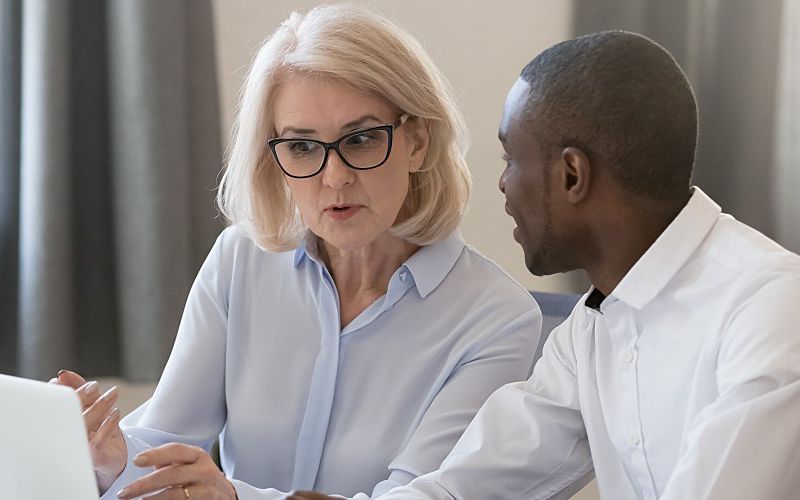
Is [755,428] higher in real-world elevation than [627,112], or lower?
lower

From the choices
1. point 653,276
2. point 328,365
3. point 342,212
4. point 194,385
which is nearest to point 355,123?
point 342,212

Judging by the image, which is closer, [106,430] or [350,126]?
[106,430]

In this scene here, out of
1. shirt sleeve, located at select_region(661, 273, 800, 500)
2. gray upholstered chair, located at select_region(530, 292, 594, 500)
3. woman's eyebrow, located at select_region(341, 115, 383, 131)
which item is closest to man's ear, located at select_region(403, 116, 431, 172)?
woman's eyebrow, located at select_region(341, 115, 383, 131)

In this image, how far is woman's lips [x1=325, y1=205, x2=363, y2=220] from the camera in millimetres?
1661

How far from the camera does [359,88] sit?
1.63 metres

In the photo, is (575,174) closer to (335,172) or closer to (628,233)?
(628,233)

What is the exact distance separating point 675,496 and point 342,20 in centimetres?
96

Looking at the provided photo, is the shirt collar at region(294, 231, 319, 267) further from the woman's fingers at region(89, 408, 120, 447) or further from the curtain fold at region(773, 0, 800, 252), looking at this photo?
the curtain fold at region(773, 0, 800, 252)

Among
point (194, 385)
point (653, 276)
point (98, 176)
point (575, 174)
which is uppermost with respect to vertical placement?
point (575, 174)

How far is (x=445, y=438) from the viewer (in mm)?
1559

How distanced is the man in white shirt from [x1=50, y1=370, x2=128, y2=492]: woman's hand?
606 mm

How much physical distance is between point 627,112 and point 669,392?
307mm

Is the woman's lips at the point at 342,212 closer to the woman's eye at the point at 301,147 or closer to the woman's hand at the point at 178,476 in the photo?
the woman's eye at the point at 301,147

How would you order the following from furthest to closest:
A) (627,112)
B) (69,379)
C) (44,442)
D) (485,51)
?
(485,51), (69,379), (627,112), (44,442)
